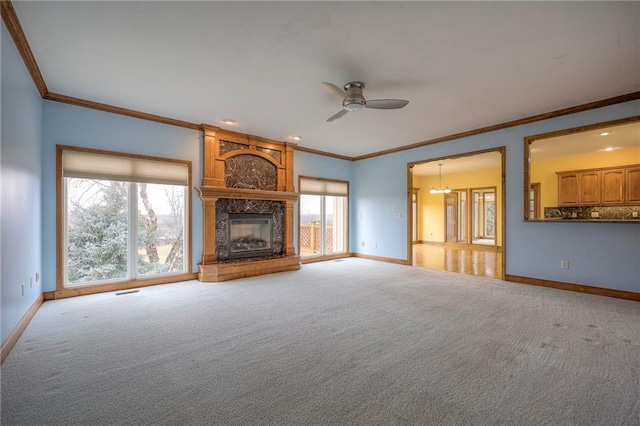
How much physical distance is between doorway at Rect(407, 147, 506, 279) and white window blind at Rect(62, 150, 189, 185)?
6.04 m

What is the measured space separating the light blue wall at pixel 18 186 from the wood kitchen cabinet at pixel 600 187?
32.9 feet

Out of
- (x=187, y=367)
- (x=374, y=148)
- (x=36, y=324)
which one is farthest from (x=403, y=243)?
(x=36, y=324)

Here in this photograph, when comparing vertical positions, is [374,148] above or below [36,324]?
above

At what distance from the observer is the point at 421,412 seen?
5.33ft

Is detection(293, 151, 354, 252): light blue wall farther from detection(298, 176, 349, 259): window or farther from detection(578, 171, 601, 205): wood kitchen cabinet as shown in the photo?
detection(578, 171, 601, 205): wood kitchen cabinet

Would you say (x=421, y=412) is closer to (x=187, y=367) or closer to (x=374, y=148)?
(x=187, y=367)

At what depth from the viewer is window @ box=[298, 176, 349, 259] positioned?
6699mm

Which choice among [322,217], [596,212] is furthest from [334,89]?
[596,212]

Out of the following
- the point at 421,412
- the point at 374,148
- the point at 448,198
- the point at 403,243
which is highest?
the point at 374,148

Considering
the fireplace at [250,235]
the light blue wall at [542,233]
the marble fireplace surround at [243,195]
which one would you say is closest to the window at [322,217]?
the marble fireplace surround at [243,195]

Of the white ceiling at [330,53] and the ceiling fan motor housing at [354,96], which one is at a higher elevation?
the white ceiling at [330,53]

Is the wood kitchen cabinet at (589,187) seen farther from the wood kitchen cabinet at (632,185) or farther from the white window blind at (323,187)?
the white window blind at (323,187)

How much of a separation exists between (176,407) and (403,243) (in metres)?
5.57

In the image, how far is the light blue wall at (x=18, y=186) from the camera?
7.63 feet
